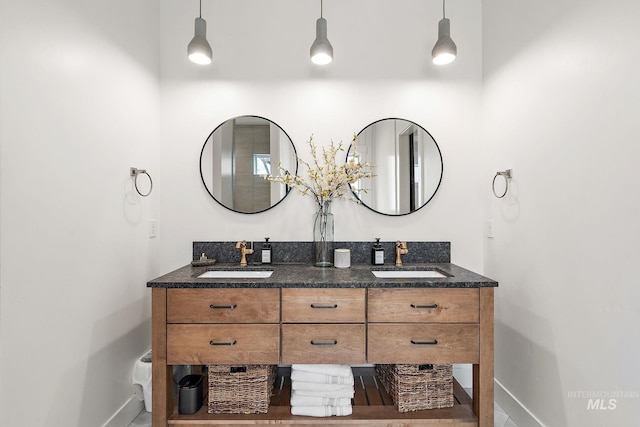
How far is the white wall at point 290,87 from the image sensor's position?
212 cm

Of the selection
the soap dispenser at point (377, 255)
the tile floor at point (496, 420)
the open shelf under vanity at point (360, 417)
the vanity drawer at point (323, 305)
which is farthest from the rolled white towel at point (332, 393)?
the tile floor at point (496, 420)

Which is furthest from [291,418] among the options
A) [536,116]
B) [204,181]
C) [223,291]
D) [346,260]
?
[536,116]

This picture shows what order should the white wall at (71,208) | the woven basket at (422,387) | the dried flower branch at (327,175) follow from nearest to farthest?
the white wall at (71,208), the woven basket at (422,387), the dried flower branch at (327,175)

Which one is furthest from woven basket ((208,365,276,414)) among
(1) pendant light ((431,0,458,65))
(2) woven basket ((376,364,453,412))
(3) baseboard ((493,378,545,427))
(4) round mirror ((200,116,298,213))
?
(1) pendant light ((431,0,458,65))

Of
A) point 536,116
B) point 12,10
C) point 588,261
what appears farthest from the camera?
point 536,116

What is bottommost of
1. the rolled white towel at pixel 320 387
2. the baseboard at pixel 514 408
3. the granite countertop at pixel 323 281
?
the baseboard at pixel 514 408

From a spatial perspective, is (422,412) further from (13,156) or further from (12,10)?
(12,10)

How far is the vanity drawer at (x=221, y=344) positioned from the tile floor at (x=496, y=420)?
23.8 inches

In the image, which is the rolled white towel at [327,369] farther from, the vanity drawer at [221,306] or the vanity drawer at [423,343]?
the vanity drawer at [221,306]

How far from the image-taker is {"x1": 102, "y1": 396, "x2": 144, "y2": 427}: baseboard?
5.35ft

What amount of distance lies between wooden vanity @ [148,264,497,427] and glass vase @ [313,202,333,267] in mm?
426

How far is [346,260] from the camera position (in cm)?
190

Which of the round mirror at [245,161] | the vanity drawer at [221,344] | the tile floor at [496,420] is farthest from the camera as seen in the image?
the round mirror at [245,161]

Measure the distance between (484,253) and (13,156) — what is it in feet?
8.13
